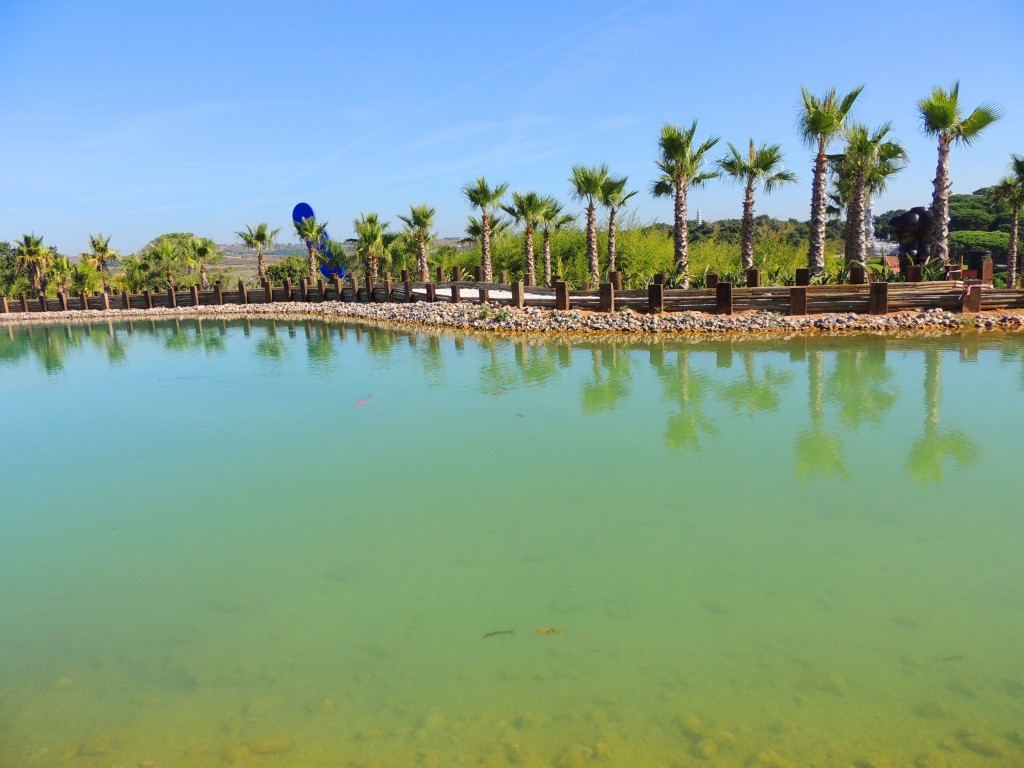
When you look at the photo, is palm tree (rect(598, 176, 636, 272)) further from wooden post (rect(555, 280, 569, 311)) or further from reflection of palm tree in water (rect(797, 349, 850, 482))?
reflection of palm tree in water (rect(797, 349, 850, 482))

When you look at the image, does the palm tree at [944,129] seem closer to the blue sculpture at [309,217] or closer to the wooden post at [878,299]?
the wooden post at [878,299]

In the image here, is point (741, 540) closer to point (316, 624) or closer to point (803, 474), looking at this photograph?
point (803, 474)

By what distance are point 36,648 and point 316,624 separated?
1.90 m

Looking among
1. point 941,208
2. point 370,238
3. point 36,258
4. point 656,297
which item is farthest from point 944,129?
point 36,258

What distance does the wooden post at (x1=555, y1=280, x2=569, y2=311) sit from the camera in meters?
20.7

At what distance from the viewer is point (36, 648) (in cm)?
467

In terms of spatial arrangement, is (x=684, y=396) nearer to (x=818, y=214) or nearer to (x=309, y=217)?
(x=818, y=214)

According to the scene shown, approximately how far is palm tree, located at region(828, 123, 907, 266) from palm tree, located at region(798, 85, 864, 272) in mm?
561

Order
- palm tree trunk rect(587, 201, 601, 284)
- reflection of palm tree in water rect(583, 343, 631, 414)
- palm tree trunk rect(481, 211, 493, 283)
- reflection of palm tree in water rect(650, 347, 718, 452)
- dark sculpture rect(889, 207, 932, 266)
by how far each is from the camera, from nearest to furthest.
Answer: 1. reflection of palm tree in water rect(650, 347, 718, 452)
2. reflection of palm tree in water rect(583, 343, 631, 414)
3. dark sculpture rect(889, 207, 932, 266)
4. palm tree trunk rect(587, 201, 601, 284)
5. palm tree trunk rect(481, 211, 493, 283)

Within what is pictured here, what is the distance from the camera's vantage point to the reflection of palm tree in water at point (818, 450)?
723cm

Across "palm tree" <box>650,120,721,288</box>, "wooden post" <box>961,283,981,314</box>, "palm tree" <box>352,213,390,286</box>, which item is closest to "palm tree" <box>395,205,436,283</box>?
"palm tree" <box>352,213,390,286</box>

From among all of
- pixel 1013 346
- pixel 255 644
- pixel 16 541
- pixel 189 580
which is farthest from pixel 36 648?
pixel 1013 346

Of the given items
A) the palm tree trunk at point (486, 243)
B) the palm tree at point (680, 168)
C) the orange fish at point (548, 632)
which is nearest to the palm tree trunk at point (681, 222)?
the palm tree at point (680, 168)

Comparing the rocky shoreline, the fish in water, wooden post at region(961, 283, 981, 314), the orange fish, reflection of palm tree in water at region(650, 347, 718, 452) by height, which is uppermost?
wooden post at region(961, 283, 981, 314)
